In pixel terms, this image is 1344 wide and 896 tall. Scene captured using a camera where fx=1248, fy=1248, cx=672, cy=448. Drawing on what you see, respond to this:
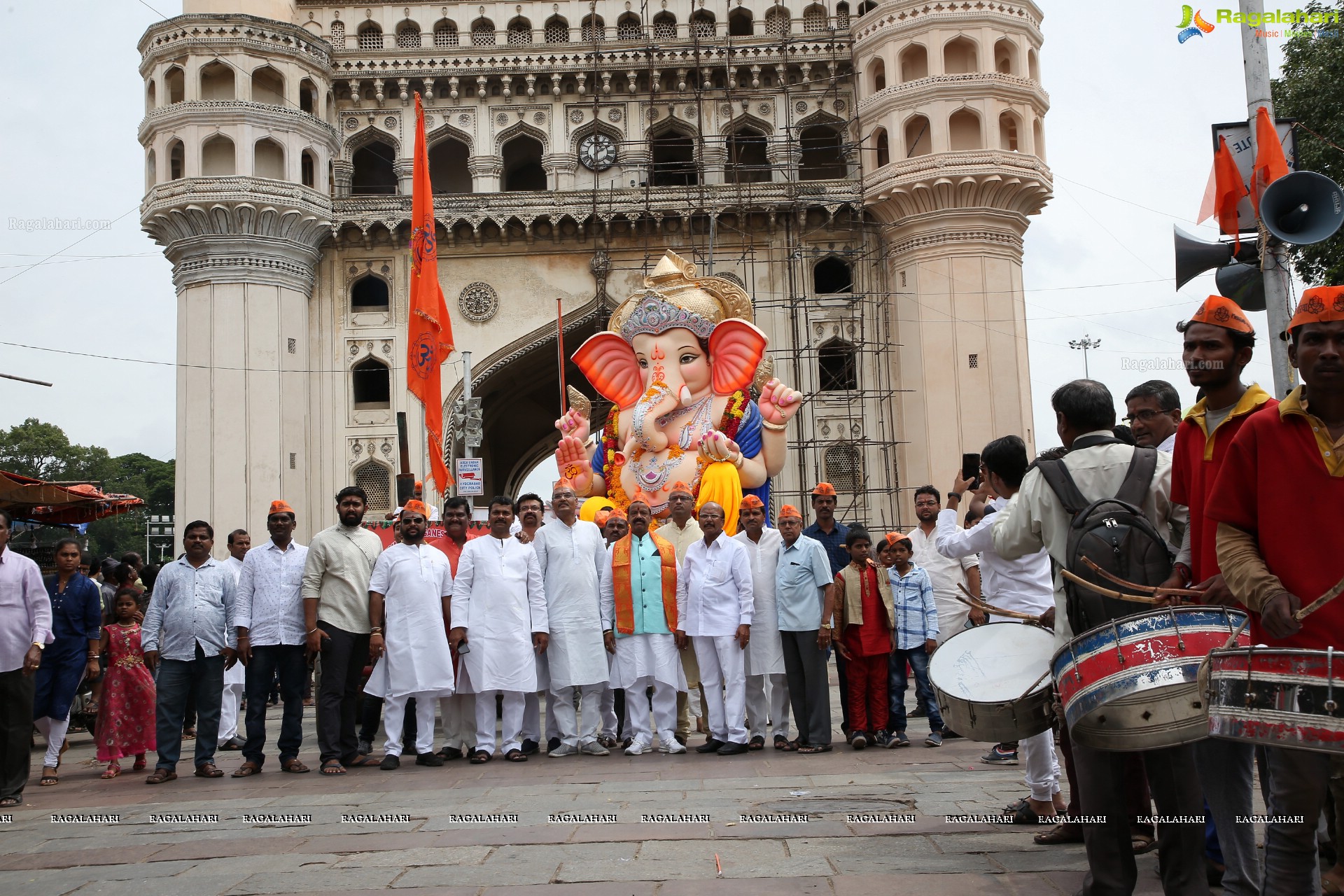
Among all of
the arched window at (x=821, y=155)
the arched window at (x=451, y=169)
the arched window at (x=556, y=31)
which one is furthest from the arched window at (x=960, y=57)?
the arched window at (x=451, y=169)

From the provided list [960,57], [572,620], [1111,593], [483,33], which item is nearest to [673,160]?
[483,33]

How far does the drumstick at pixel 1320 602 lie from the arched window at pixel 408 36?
24791 mm

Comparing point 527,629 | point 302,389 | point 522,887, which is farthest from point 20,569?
point 302,389

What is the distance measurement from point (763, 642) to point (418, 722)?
227 centimetres

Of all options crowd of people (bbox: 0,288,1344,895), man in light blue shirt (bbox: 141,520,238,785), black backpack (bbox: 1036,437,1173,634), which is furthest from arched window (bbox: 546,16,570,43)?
black backpack (bbox: 1036,437,1173,634)

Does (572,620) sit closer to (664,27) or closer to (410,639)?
(410,639)

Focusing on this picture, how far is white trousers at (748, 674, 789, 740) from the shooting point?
8.22 metres

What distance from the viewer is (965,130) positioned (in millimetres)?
→ 23484

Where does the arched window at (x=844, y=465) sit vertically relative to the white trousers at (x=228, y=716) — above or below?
above

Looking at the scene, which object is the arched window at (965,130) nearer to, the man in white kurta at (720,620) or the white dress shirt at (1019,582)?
the man in white kurta at (720,620)

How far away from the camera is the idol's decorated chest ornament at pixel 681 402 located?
11.3m

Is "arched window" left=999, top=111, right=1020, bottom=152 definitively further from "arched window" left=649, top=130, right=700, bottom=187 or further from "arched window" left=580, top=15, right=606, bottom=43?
"arched window" left=580, top=15, right=606, bottom=43

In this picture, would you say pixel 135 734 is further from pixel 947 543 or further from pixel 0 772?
pixel 947 543

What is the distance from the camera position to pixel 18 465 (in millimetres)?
51312
